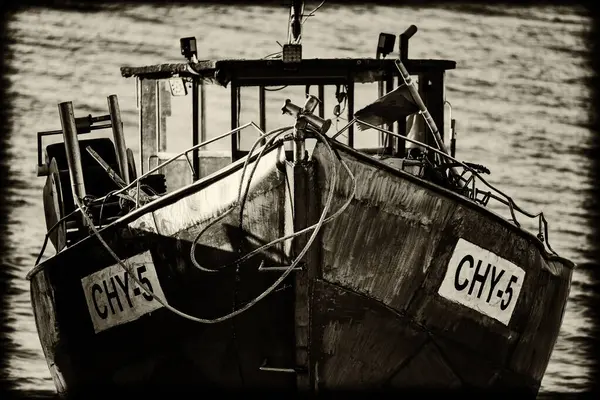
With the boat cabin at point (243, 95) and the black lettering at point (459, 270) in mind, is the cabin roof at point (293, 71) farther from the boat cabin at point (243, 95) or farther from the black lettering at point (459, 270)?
the black lettering at point (459, 270)

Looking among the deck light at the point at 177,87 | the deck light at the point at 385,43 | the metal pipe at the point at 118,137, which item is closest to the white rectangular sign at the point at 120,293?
the metal pipe at the point at 118,137

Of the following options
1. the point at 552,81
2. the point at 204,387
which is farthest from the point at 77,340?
the point at 552,81

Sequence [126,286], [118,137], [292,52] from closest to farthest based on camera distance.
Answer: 1. [126,286]
2. [292,52]
3. [118,137]

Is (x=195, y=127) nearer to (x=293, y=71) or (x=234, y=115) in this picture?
(x=234, y=115)

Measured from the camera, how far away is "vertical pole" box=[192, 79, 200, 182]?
7.65m

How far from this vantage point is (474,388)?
256 inches

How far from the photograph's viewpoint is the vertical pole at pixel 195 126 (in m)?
7.65

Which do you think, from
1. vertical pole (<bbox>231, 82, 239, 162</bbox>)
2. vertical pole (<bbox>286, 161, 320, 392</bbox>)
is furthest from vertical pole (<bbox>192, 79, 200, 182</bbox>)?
vertical pole (<bbox>286, 161, 320, 392</bbox>)

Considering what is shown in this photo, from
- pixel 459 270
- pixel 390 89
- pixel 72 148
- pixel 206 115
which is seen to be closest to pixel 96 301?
pixel 72 148

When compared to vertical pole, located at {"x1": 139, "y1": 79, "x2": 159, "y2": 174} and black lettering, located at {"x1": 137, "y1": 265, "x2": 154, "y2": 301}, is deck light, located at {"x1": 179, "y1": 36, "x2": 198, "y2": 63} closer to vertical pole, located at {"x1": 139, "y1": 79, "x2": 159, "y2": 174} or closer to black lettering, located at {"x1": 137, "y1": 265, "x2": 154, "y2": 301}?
vertical pole, located at {"x1": 139, "y1": 79, "x2": 159, "y2": 174}

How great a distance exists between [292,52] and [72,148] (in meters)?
1.68

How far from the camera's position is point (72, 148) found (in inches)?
288

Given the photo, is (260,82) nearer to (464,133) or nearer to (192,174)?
(192,174)

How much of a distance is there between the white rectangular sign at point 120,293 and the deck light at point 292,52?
69.5 inches
